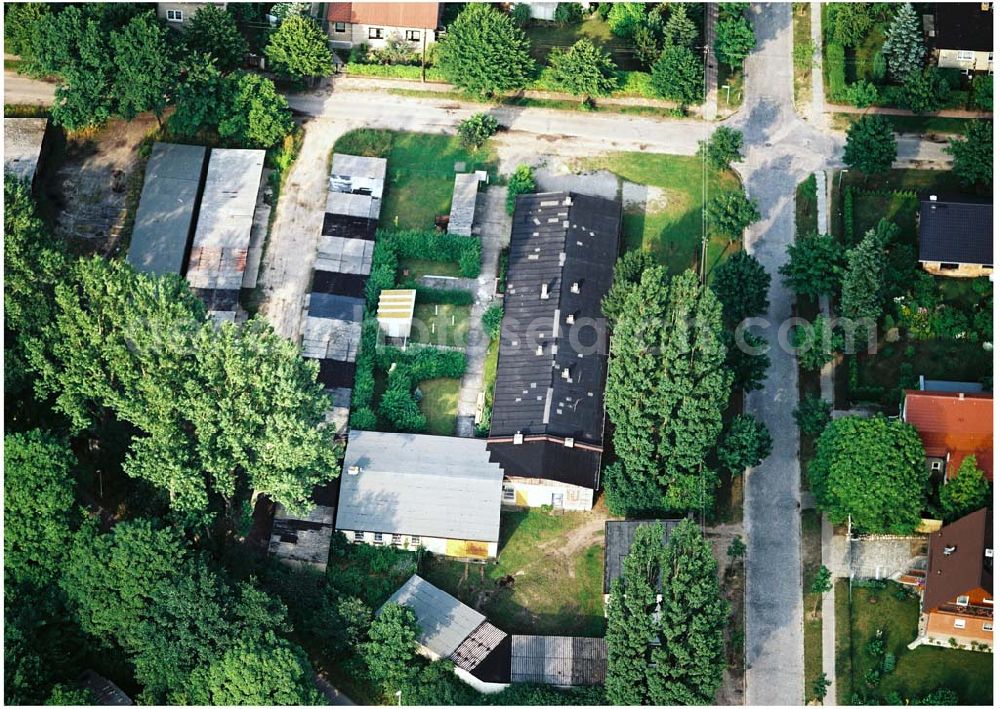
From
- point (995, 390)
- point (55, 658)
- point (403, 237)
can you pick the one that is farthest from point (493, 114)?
point (55, 658)

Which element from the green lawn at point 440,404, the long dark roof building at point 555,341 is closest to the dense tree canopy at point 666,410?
the long dark roof building at point 555,341

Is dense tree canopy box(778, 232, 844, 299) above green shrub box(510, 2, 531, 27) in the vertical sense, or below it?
below

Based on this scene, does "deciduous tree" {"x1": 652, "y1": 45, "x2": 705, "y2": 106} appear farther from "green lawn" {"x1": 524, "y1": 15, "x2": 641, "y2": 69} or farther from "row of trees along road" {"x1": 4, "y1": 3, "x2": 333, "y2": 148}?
"row of trees along road" {"x1": 4, "y1": 3, "x2": 333, "y2": 148}

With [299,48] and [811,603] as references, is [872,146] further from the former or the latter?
[299,48]

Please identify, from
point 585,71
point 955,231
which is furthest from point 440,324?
point 955,231

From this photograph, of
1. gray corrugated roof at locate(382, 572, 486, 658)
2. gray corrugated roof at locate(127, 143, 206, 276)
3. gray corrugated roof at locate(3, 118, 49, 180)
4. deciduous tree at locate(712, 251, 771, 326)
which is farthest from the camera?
gray corrugated roof at locate(3, 118, 49, 180)

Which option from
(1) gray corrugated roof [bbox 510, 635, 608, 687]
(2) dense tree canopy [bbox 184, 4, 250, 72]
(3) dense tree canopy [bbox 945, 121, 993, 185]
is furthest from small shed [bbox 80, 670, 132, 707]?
(3) dense tree canopy [bbox 945, 121, 993, 185]

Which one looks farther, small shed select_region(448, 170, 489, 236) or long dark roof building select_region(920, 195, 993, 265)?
small shed select_region(448, 170, 489, 236)
